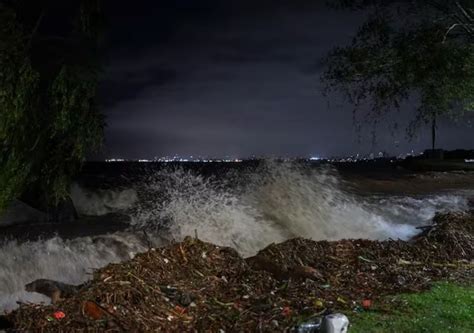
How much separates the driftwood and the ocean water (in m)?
0.81

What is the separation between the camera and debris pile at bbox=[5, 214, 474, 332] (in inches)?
227

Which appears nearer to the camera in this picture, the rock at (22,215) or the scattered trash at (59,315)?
the scattered trash at (59,315)

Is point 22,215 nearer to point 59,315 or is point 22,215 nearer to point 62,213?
point 62,213

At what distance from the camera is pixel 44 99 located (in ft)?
42.3

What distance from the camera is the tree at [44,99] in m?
11.3

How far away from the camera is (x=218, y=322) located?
19.4 feet

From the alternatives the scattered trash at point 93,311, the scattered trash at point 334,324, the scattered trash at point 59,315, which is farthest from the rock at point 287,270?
the scattered trash at point 59,315

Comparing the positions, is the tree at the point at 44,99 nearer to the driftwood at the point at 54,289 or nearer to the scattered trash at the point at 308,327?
the driftwood at the point at 54,289

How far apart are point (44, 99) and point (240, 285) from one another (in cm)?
810

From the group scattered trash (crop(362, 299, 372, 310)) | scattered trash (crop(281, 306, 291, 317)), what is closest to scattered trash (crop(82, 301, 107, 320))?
scattered trash (crop(281, 306, 291, 317))

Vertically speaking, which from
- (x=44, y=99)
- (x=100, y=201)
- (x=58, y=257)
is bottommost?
(x=58, y=257)

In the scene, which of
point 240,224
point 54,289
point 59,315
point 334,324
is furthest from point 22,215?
point 334,324

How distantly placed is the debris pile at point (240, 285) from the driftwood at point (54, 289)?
556 mm

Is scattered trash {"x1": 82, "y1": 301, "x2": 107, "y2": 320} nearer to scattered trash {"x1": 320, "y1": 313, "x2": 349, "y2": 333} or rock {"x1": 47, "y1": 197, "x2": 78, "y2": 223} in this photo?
scattered trash {"x1": 320, "y1": 313, "x2": 349, "y2": 333}
